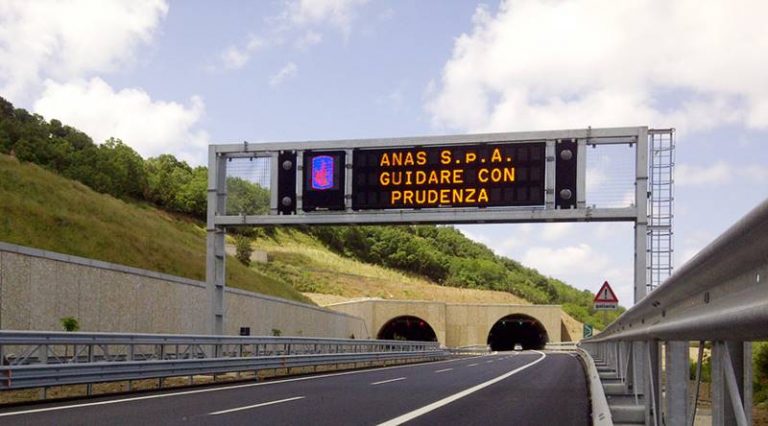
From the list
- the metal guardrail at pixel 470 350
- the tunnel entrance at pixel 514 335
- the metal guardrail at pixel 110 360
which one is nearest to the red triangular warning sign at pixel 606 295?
the metal guardrail at pixel 110 360

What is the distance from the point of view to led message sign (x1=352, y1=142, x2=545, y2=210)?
2539 centimetres

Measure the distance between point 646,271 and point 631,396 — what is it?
43.5 ft

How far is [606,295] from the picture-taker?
29.7m

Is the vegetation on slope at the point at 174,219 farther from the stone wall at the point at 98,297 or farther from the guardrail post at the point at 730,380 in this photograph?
the guardrail post at the point at 730,380

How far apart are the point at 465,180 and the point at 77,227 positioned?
18.6 meters

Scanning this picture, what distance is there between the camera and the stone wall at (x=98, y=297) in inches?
894

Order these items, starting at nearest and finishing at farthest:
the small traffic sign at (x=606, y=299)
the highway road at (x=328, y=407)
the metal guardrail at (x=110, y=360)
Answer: the highway road at (x=328, y=407)
the metal guardrail at (x=110, y=360)
the small traffic sign at (x=606, y=299)

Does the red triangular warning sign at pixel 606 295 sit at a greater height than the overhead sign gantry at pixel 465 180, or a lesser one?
lesser

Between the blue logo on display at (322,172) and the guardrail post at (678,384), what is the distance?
21.9 meters

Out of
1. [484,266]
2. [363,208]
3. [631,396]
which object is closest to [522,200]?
[363,208]

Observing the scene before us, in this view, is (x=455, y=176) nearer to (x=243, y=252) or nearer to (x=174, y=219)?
(x=243, y=252)

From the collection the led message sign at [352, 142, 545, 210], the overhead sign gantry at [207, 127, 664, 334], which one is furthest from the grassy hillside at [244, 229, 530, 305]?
the led message sign at [352, 142, 545, 210]

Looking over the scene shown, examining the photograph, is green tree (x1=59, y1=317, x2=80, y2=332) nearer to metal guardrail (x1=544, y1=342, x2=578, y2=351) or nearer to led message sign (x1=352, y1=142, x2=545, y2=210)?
led message sign (x1=352, y1=142, x2=545, y2=210)

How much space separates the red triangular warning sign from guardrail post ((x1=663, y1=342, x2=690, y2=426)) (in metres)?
24.3
